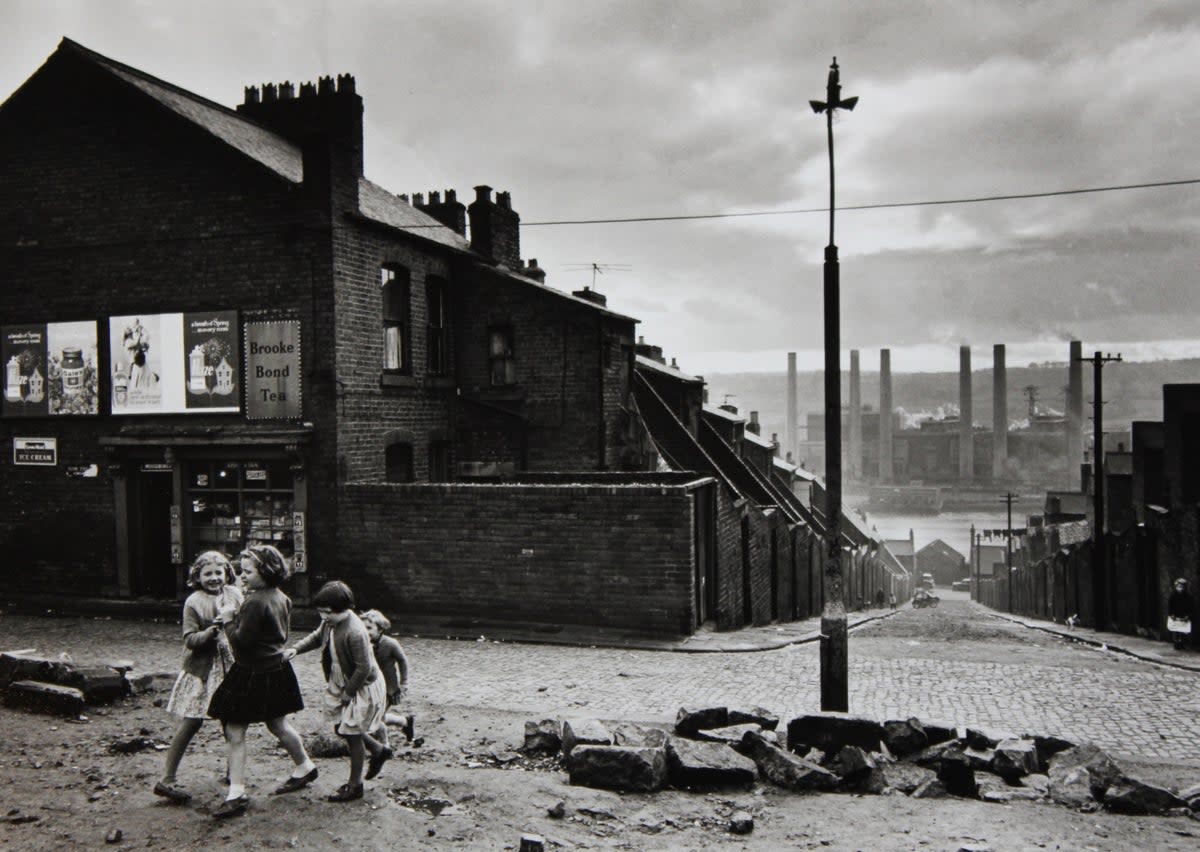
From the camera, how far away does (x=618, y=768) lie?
6.45 m

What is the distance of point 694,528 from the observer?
41.4ft

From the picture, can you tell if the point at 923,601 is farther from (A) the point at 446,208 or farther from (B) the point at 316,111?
(B) the point at 316,111

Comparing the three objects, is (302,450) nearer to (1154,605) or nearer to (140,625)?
(140,625)

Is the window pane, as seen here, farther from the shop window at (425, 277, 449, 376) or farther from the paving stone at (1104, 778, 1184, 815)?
the paving stone at (1104, 778, 1184, 815)

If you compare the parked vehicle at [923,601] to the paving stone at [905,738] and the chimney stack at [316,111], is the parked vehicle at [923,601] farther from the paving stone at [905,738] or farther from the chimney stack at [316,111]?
the paving stone at [905,738]

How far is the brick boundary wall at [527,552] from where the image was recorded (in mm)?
12109

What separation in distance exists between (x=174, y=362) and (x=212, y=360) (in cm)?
80

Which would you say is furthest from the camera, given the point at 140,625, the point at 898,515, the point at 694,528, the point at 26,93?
the point at 898,515

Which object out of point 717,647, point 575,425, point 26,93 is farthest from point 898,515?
point 26,93

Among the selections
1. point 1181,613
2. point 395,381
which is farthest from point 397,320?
point 1181,613

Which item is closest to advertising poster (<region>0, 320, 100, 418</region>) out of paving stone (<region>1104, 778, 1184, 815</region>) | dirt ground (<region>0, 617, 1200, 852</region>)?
dirt ground (<region>0, 617, 1200, 852</region>)

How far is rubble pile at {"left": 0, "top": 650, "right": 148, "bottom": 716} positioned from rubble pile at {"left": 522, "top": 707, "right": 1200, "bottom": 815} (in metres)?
4.56

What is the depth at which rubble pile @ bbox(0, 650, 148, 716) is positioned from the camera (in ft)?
26.9

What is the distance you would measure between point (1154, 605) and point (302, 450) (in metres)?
18.3
